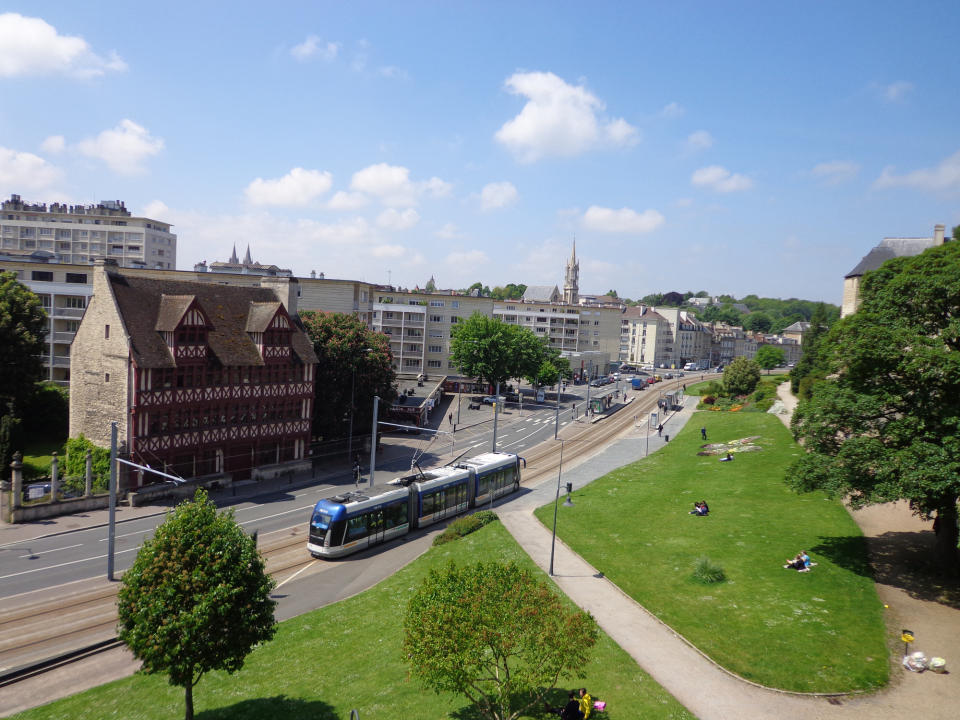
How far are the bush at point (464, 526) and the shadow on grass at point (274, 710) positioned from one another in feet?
59.0

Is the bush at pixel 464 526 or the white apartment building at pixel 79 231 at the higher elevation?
the white apartment building at pixel 79 231

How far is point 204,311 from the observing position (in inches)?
1970

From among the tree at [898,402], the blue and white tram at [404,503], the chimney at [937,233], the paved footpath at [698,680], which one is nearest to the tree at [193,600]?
the paved footpath at [698,680]

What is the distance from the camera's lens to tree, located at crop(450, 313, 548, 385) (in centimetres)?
9656

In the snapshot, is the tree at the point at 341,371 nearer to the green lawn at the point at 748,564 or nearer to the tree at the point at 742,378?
the green lawn at the point at 748,564

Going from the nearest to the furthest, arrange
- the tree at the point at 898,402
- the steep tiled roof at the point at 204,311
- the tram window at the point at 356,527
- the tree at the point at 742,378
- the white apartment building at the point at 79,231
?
the tree at the point at 898,402 → the tram window at the point at 356,527 → the steep tiled roof at the point at 204,311 → the tree at the point at 742,378 → the white apartment building at the point at 79,231

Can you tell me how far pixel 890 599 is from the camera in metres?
27.9

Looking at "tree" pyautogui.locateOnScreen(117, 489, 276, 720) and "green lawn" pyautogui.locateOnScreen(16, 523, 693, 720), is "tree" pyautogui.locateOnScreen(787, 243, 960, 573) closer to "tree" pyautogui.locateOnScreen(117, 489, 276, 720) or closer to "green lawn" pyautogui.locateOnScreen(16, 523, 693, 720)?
"green lawn" pyautogui.locateOnScreen(16, 523, 693, 720)

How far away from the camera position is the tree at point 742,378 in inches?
3718

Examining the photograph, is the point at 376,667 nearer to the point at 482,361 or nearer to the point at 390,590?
the point at 390,590

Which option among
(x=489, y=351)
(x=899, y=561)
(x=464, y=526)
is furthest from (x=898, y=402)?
(x=489, y=351)

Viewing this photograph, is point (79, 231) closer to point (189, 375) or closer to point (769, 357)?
point (189, 375)

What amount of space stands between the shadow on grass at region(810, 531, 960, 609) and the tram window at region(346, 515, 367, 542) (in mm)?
25239

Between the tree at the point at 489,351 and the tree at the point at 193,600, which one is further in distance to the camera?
the tree at the point at 489,351
